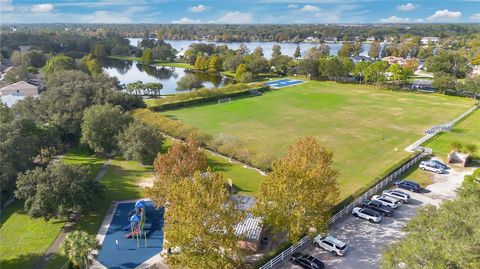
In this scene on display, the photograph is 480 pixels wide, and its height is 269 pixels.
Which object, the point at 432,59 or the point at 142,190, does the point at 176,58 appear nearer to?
the point at 432,59

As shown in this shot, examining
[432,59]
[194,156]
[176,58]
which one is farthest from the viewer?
[176,58]

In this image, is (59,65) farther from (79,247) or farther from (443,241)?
(443,241)

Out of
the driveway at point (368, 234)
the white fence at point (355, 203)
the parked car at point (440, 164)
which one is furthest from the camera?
the parked car at point (440, 164)

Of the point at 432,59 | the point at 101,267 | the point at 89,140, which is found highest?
the point at 432,59

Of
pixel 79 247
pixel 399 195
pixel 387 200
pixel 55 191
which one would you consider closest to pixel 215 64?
pixel 399 195

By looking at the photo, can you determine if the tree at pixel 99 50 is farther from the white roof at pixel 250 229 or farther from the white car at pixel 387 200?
the white car at pixel 387 200

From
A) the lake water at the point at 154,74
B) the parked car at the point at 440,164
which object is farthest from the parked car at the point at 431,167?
the lake water at the point at 154,74

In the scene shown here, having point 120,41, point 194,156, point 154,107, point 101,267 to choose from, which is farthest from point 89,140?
point 120,41

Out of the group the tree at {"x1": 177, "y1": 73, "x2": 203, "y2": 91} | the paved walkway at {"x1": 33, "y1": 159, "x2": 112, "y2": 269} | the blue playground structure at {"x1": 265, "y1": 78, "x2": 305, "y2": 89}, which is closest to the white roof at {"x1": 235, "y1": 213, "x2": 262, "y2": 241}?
the paved walkway at {"x1": 33, "y1": 159, "x2": 112, "y2": 269}

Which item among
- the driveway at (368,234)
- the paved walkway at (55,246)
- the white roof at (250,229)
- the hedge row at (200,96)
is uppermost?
the hedge row at (200,96)
